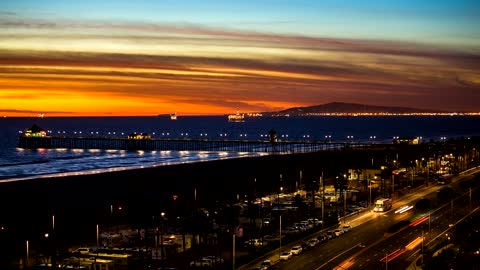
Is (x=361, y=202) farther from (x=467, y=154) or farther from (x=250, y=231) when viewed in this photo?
(x=467, y=154)

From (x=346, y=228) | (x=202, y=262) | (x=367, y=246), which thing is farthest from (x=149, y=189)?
(x=367, y=246)

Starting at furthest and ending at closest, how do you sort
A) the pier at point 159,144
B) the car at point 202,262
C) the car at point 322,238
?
1. the pier at point 159,144
2. the car at point 322,238
3. the car at point 202,262

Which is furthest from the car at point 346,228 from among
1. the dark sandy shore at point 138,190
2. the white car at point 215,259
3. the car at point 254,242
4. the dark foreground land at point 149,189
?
the dark sandy shore at point 138,190

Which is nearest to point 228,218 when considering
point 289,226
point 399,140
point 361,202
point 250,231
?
point 250,231

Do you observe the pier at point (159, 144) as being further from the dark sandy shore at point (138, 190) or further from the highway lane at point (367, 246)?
the highway lane at point (367, 246)

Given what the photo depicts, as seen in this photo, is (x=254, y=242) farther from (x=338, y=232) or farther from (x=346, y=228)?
(x=346, y=228)

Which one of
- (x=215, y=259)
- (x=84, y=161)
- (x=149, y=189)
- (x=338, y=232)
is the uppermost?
(x=338, y=232)
